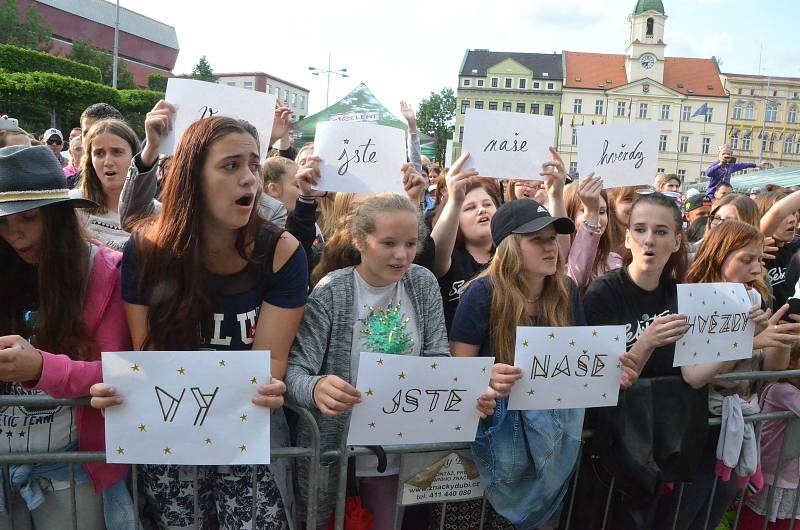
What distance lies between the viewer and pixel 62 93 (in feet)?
86.9

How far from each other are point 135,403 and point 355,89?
14.6 metres

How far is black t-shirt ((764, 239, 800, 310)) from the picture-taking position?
4.14 m

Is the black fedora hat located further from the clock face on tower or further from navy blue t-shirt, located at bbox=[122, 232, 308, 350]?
the clock face on tower

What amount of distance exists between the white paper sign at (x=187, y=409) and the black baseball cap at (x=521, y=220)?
133 centimetres

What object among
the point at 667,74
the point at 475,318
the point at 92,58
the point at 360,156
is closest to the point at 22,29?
the point at 92,58

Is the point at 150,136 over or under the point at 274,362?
over

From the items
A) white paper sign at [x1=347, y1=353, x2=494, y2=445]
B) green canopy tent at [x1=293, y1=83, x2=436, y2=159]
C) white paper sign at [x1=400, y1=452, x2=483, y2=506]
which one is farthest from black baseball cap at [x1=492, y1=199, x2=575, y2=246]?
green canopy tent at [x1=293, y1=83, x2=436, y2=159]

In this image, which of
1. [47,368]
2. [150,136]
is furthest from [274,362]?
[150,136]

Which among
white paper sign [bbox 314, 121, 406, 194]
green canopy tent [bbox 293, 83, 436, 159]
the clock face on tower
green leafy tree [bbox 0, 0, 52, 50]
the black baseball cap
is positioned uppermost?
the clock face on tower

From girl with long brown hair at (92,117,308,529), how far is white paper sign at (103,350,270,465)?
0.11m

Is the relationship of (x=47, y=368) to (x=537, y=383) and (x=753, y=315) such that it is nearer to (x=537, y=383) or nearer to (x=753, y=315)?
(x=537, y=383)

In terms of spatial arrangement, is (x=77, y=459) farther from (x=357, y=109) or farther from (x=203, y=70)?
(x=203, y=70)

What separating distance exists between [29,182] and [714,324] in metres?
2.86

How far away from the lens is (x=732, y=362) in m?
3.12
